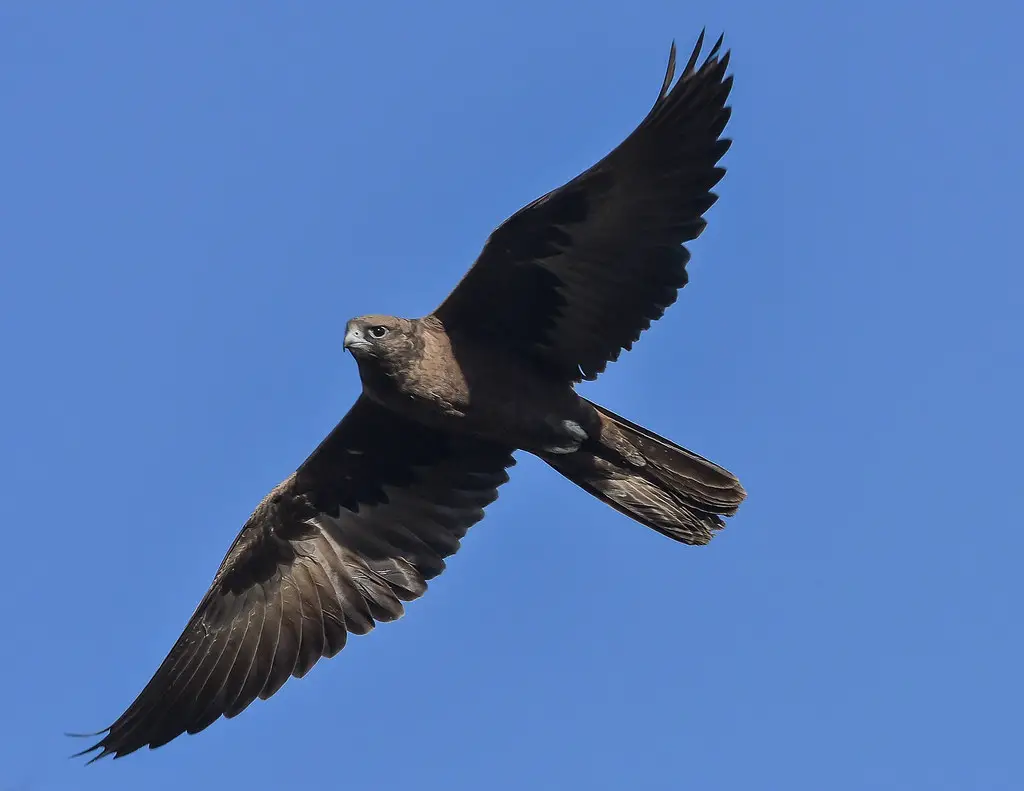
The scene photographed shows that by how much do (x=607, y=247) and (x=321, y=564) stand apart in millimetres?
3259

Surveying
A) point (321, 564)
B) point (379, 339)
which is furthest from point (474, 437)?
point (321, 564)

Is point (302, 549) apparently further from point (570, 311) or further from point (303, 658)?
point (570, 311)

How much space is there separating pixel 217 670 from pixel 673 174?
474 cm

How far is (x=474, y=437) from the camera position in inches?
408

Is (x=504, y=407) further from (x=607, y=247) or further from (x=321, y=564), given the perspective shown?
(x=321, y=564)

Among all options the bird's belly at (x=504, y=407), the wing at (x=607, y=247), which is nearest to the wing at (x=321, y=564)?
the bird's belly at (x=504, y=407)

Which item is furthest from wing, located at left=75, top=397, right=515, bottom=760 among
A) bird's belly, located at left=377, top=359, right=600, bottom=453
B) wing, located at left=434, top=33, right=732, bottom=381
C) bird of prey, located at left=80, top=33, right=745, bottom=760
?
wing, located at left=434, top=33, right=732, bottom=381

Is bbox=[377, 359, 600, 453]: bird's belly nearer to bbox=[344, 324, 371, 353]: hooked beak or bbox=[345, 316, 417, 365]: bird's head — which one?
bbox=[345, 316, 417, 365]: bird's head

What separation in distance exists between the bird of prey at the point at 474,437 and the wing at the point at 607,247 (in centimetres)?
1

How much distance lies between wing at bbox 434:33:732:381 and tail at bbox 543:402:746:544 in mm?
604

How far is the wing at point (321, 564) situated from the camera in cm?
1066

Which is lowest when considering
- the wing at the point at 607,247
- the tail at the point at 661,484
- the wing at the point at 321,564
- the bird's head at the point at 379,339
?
the wing at the point at 321,564

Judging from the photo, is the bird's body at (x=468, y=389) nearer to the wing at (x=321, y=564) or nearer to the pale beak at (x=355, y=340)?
the pale beak at (x=355, y=340)

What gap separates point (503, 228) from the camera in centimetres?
934
